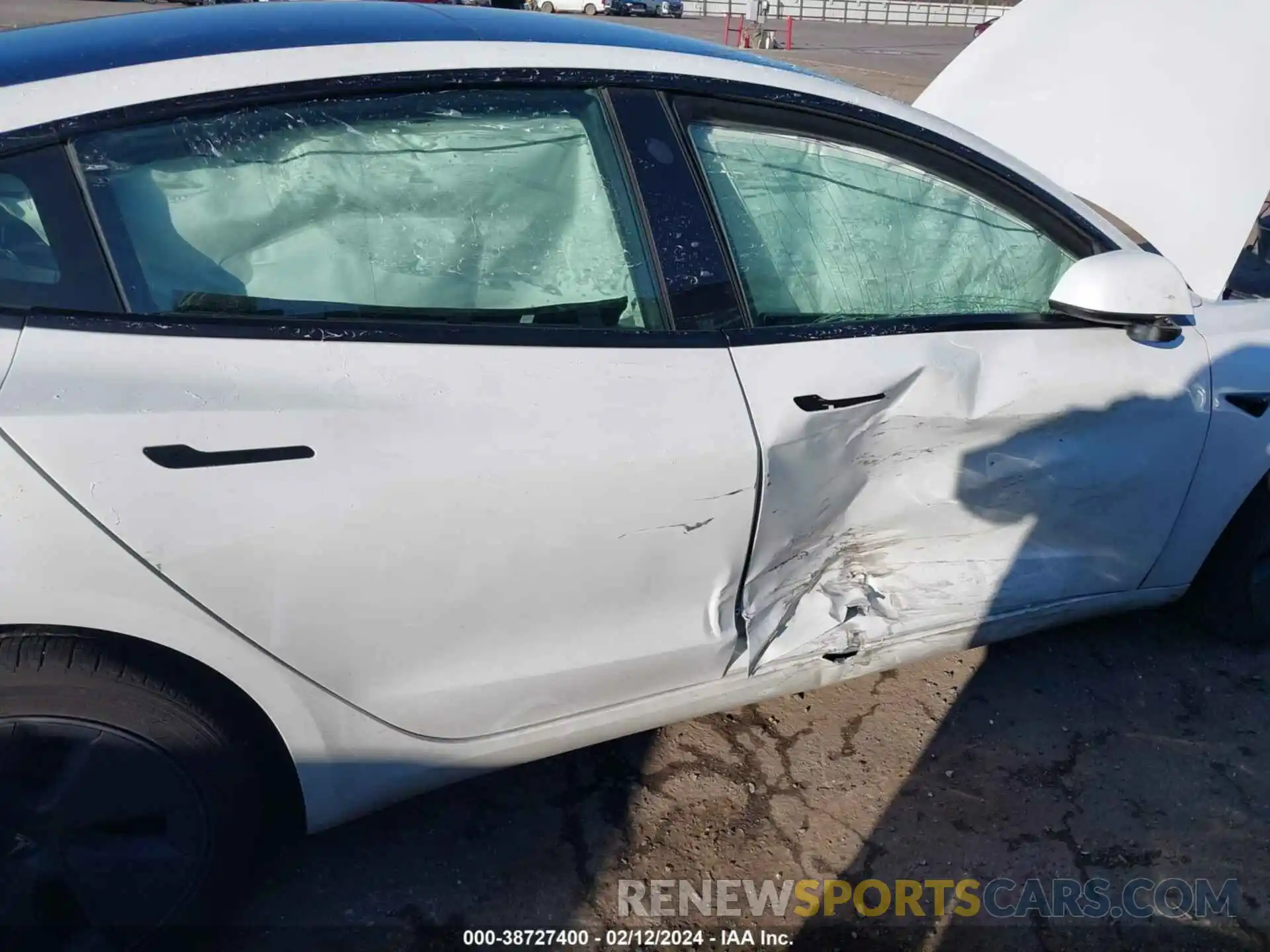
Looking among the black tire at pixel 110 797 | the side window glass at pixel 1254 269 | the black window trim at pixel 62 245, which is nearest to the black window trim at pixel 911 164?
the side window glass at pixel 1254 269

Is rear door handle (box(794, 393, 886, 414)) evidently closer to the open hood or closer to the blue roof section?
the blue roof section

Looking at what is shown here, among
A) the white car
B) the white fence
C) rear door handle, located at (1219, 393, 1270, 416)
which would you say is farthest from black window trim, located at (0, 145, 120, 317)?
the white fence

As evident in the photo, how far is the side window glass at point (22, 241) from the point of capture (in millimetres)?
1494

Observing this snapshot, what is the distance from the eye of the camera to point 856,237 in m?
2.18

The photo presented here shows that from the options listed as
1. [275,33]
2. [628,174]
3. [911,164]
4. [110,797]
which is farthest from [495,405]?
[911,164]

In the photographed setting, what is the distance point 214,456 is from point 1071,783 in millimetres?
2106

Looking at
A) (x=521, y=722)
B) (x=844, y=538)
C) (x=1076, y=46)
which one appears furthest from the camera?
(x=1076, y=46)

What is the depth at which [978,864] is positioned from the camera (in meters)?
2.19

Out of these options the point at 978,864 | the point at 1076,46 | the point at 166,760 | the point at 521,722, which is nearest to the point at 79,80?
the point at 166,760

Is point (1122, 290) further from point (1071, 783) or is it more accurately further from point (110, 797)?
point (110, 797)

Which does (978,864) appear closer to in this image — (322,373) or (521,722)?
(521,722)

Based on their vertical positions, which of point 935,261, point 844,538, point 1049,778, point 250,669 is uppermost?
point 935,261

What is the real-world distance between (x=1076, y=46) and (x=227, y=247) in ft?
8.56

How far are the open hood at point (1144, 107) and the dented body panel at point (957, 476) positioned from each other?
467 mm
